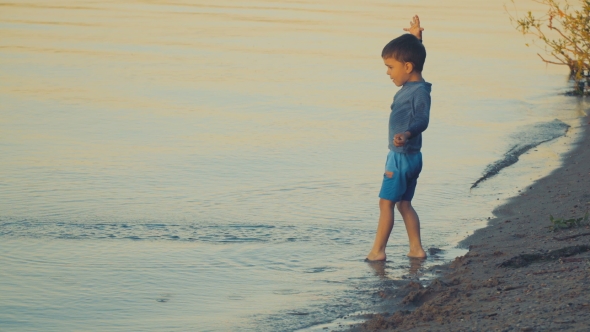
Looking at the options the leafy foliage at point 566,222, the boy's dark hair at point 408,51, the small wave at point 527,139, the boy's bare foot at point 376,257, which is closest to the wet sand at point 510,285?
the leafy foliage at point 566,222

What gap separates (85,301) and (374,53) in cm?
1213

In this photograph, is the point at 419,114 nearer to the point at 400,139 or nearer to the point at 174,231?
the point at 400,139

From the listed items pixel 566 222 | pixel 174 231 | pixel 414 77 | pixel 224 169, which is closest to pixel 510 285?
pixel 566 222

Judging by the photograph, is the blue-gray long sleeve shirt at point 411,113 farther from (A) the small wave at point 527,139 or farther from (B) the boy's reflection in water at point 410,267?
(A) the small wave at point 527,139

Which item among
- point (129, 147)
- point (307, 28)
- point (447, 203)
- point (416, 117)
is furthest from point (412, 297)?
point (307, 28)

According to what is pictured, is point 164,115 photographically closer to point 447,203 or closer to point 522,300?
point 447,203

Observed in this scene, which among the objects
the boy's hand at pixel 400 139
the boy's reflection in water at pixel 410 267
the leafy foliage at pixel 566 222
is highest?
the boy's hand at pixel 400 139

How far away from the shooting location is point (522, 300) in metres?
4.02

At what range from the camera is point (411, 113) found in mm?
5332

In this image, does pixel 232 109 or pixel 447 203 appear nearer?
pixel 447 203

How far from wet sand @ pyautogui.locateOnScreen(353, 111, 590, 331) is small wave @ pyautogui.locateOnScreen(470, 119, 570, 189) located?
1.73 metres

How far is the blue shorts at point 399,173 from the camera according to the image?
5.38 m

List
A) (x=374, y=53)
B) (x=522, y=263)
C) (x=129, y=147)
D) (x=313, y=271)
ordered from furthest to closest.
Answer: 1. (x=374, y=53)
2. (x=129, y=147)
3. (x=313, y=271)
4. (x=522, y=263)

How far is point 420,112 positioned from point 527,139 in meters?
4.68
